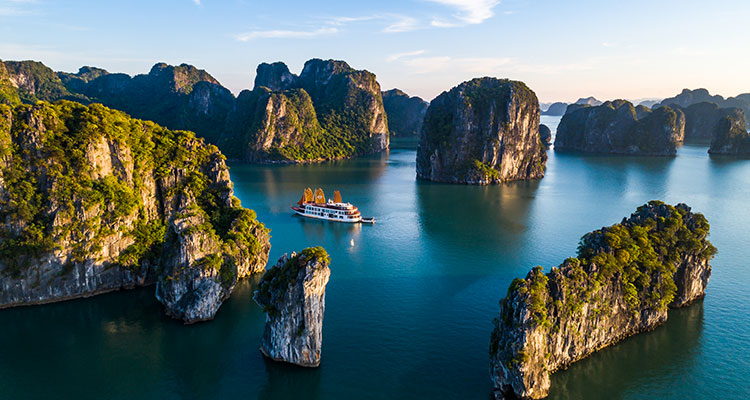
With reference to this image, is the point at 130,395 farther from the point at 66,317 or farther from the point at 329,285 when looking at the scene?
the point at 329,285

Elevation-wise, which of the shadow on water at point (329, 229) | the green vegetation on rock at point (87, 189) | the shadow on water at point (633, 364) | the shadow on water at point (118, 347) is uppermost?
the green vegetation on rock at point (87, 189)

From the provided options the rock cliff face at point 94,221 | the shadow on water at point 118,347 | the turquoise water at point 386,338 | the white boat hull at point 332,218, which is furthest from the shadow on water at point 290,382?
the white boat hull at point 332,218

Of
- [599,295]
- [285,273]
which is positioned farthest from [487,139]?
[285,273]

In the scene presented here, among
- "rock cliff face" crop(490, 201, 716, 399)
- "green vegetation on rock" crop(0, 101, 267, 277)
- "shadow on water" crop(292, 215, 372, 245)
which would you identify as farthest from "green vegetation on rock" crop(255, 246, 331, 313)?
"shadow on water" crop(292, 215, 372, 245)

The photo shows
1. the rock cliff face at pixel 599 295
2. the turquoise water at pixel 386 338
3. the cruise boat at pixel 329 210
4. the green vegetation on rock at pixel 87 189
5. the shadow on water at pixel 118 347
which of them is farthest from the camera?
the cruise boat at pixel 329 210

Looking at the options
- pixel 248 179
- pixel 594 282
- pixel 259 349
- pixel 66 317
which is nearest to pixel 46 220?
pixel 66 317

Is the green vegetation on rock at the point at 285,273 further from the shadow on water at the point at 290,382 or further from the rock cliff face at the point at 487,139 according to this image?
the rock cliff face at the point at 487,139
